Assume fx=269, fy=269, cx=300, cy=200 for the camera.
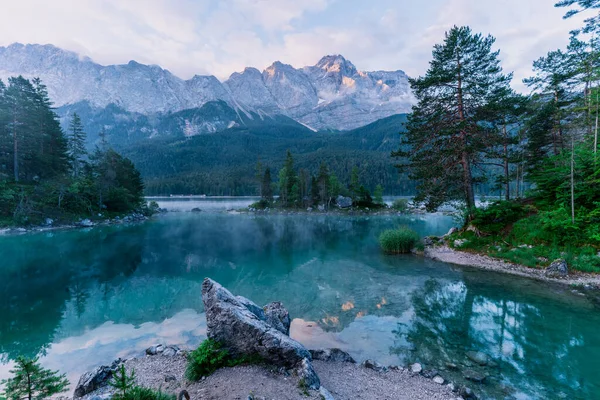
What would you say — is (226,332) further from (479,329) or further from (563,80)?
(563,80)

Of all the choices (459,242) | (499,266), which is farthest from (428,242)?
(499,266)

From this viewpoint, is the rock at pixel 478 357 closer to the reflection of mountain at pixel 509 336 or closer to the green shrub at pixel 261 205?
the reflection of mountain at pixel 509 336

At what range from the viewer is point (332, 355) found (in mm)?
9484

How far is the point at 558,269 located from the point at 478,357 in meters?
13.3

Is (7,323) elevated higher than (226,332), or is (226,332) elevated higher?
(226,332)

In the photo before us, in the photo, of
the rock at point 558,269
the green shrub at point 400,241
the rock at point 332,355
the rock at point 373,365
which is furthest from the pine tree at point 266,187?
the rock at point 373,365

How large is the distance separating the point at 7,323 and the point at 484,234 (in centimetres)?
3291

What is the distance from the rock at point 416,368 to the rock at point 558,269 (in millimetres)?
15257

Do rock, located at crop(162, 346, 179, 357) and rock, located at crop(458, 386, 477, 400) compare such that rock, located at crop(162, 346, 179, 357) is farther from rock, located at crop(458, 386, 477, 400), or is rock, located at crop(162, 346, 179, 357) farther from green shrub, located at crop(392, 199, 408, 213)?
green shrub, located at crop(392, 199, 408, 213)

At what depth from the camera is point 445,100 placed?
2552 cm

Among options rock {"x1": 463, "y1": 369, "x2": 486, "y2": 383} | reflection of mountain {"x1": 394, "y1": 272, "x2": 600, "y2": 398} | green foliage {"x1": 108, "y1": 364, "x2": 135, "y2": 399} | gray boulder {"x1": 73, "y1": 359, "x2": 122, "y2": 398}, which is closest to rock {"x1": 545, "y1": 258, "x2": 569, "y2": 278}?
reflection of mountain {"x1": 394, "y1": 272, "x2": 600, "y2": 398}

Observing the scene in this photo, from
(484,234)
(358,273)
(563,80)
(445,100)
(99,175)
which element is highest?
(563,80)

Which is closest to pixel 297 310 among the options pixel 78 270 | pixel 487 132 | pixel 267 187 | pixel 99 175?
pixel 78 270

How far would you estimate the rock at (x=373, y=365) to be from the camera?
29.1 feet
